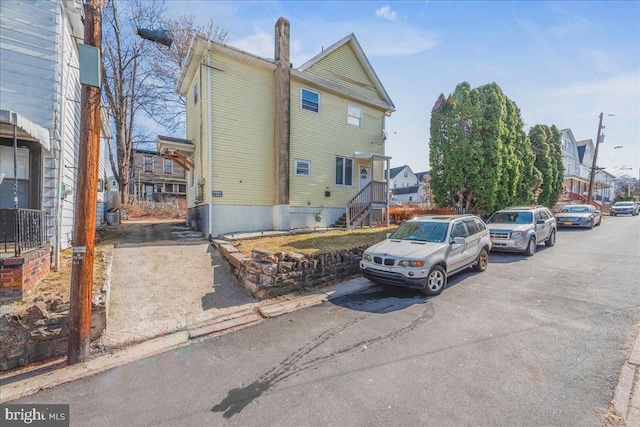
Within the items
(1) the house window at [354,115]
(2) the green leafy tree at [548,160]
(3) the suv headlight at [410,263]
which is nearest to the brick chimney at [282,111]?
(1) the house window at [354,115]

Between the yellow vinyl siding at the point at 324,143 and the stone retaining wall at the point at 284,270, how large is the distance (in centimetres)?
597

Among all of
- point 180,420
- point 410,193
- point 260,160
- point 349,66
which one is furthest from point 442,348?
point 410,193

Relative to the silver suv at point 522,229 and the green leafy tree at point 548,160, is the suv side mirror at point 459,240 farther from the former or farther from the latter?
the green leafy tree at point 548,160

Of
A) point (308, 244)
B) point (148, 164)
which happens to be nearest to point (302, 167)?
point (308, 244)

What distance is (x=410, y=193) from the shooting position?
2130 inches

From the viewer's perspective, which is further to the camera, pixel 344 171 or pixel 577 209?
pixel 577 209

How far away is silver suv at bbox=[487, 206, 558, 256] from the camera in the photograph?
412 inches

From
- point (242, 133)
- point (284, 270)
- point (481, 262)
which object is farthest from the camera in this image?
point (242, 133)

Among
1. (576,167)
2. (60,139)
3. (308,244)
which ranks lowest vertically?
(308,244)

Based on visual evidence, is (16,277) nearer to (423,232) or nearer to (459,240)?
(423,232)

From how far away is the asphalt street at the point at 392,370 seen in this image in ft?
10.0

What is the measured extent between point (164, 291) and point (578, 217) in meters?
22.1

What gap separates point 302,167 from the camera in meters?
13.8

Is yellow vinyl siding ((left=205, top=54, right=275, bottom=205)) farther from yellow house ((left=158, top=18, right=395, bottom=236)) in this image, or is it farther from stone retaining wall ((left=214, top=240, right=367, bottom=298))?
stone retaining wall ((left=214, top=240, right=367, bottom=298))
